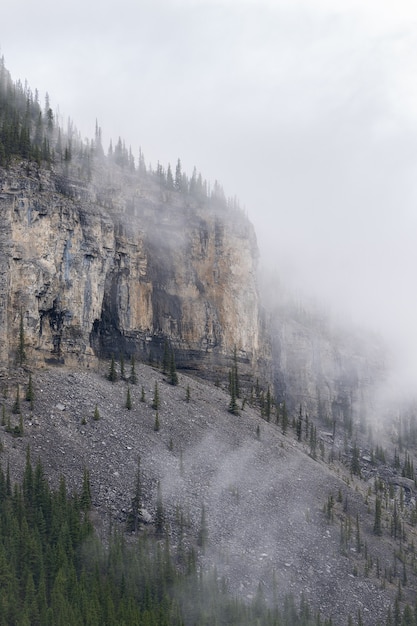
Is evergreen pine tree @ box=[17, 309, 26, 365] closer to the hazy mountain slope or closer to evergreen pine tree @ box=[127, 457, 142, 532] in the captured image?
the hazy mountain slope

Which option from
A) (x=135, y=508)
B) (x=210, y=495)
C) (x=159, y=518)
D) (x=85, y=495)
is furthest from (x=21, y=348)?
(x=159, y=518)

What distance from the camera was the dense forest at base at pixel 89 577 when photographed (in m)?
133

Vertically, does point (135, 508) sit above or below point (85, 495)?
below

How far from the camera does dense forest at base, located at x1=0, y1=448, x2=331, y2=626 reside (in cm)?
13312

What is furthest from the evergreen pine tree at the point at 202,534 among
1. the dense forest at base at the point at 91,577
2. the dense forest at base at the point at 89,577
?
the dense forest at base at the point at 89,577

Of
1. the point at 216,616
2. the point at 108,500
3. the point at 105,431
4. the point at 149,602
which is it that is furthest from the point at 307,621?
the point at 105,431

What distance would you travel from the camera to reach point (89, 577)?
5615 inches

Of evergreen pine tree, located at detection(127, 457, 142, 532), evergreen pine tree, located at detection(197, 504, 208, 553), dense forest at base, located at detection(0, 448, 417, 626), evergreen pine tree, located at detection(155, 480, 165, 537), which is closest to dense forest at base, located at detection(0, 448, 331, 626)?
dense forest at base, located at detection(0, 448, 417, 626)

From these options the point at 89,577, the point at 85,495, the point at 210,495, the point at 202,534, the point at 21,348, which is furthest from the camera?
the point at 21,348

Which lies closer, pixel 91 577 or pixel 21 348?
pixel 91 577

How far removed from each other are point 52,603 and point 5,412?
51.8m

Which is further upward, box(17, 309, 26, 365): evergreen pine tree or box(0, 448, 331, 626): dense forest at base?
box(17, 309, 26, 365): evergreen pine tree

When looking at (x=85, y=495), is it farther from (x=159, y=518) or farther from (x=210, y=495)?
(x=210, y=495)

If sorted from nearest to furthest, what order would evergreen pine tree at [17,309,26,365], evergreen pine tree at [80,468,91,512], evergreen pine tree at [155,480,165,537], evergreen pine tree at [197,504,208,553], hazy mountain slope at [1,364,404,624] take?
1. evergreen pine tree at [80,468,91,512]
2. evergreen pine tree at [155,480,165,537]
3. evergreen pine tree at [197,504,208,553]
4. hazy mountain slope at [1,364,404,624]
5. evergreen pine tree at [17,309,26,365]
